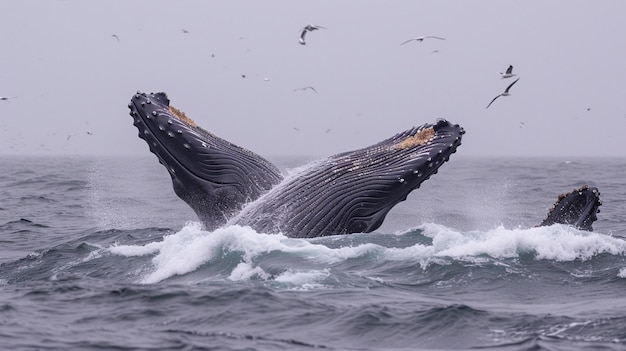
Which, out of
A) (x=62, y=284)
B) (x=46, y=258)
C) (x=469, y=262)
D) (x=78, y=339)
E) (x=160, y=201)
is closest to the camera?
(x=78, y=339)

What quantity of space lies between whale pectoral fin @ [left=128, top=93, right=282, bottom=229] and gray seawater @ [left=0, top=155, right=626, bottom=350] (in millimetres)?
471

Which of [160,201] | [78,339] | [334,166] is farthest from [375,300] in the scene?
[160,201]

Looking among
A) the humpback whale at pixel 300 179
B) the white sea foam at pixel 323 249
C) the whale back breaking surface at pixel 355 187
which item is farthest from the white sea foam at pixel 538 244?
the whale back breaking surface at pixel 355 187

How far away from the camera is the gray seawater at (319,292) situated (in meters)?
10.3

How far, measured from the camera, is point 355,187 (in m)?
13.2

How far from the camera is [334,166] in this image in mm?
13680

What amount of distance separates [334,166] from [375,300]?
2340mm

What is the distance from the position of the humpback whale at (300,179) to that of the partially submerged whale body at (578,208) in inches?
0.5

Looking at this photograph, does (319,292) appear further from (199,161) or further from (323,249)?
(199,161)

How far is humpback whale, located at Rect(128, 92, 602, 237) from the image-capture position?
43.2 feet

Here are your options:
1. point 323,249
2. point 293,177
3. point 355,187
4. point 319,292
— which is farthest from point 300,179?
point 319,292

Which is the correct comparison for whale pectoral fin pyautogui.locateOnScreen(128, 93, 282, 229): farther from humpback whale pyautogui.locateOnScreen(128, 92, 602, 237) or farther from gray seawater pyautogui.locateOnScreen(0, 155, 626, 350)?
gray seawater pyautogui.locateOnScreen(0, 155, 626, 350)

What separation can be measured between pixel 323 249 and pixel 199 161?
1.95m

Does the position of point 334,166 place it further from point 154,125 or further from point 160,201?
point 160,201
